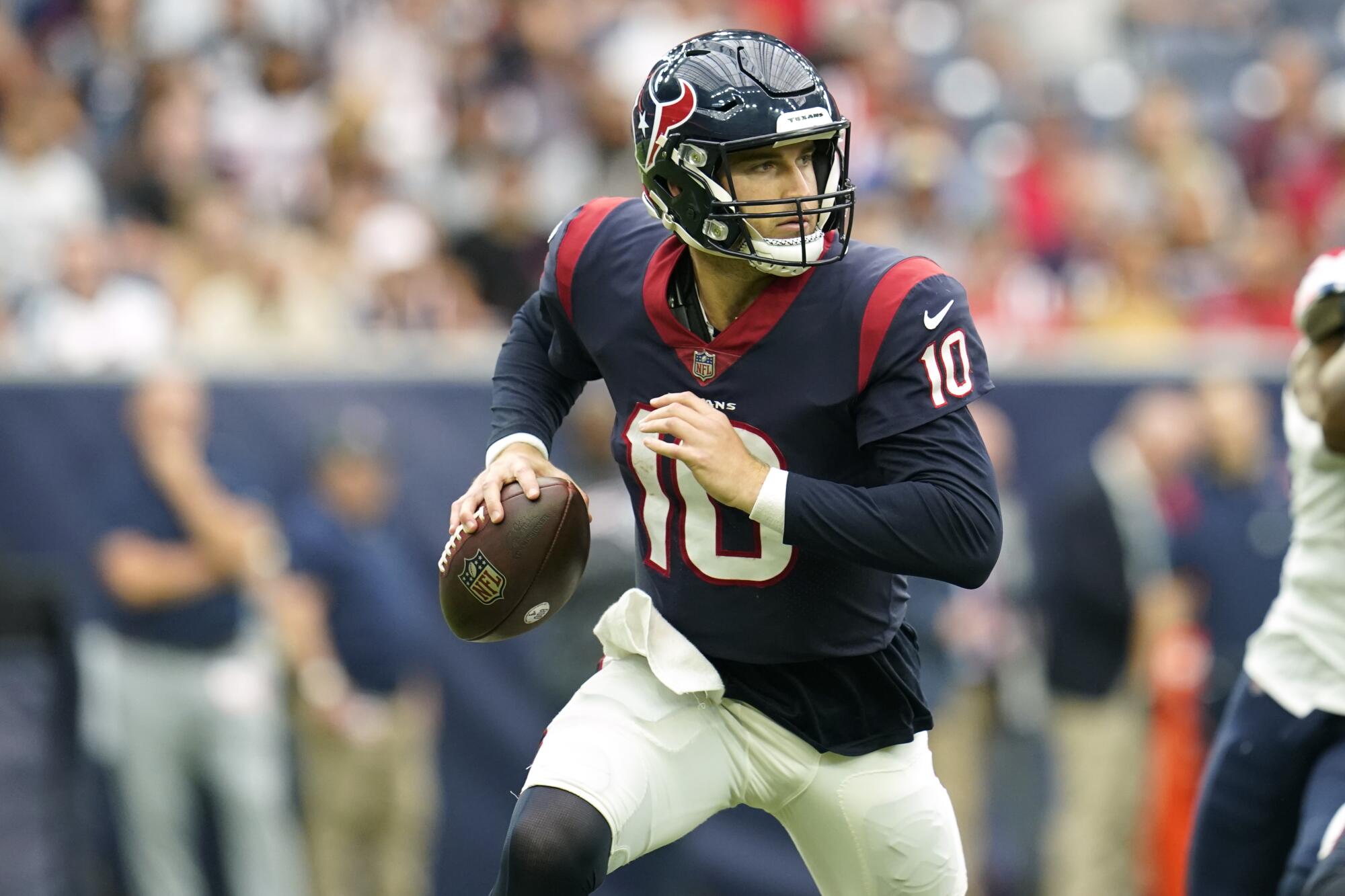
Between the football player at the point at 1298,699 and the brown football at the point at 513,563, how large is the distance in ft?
4.72

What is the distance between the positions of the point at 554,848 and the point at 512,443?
852mm

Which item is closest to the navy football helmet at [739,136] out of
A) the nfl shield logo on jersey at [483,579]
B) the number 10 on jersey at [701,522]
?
the number 10 on jersey at [701,522]

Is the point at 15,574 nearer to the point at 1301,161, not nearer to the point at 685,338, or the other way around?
the point at 685,338

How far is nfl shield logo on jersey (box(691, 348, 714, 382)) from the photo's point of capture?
3.25m

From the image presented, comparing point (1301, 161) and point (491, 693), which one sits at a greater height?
point (1301, 161)

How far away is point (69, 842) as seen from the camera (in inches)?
242

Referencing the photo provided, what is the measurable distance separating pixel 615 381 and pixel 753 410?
33cm

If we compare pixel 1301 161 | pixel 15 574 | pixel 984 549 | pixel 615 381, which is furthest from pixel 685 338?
pixel 1301 161

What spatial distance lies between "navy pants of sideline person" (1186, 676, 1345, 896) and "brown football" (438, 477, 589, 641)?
1.44 m

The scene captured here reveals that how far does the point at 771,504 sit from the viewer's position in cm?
301

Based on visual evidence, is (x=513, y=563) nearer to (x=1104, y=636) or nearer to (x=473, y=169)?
(x=1104, y=636)

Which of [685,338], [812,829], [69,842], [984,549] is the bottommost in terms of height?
[69,842]

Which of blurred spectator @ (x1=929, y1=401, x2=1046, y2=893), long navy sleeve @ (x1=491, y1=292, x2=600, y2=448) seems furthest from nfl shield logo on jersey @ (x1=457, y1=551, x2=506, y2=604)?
blurred spectator @ (x1=929, y1=401, x2=1046, y2=893)

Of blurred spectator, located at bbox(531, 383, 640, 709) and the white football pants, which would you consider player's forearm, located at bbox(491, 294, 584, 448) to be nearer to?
the white football pants
